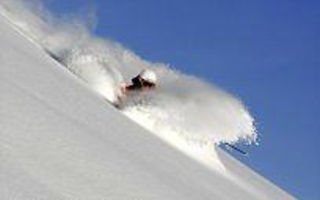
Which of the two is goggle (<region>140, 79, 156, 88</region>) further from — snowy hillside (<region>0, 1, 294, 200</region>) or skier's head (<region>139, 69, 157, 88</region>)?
snowy hillside (<region>0, 1, 294, 200</region>)

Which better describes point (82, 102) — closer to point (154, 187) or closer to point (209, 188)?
point (209, 188)

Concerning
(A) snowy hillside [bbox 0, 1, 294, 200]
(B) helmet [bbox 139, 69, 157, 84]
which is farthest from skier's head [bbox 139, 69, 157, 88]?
(A) snowy hillside [bbox 0, 1, 294, 200]

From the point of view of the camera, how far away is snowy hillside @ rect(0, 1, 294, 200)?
22.8 feet

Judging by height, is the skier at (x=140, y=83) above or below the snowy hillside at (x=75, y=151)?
above

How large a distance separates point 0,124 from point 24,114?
3.28ft

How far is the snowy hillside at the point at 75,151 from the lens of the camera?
6957 mm

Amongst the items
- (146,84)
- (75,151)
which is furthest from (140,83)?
(75,151)

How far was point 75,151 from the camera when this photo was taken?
27.8 feet

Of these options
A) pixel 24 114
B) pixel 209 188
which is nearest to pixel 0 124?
pixel 24 114

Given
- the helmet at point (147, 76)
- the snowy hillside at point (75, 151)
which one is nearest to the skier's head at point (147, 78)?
the helmet at point (147, 76)

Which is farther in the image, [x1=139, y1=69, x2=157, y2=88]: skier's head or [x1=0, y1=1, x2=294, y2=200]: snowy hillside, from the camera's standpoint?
[x1=139, y1=69, x2=157, y2=88]: skier's head

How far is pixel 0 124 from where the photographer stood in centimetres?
786

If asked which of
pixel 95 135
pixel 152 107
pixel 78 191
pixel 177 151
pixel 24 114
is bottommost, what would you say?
pixel 78 191

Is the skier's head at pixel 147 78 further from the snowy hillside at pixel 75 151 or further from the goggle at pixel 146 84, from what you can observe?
the snowy hillside at pixel 75 151
